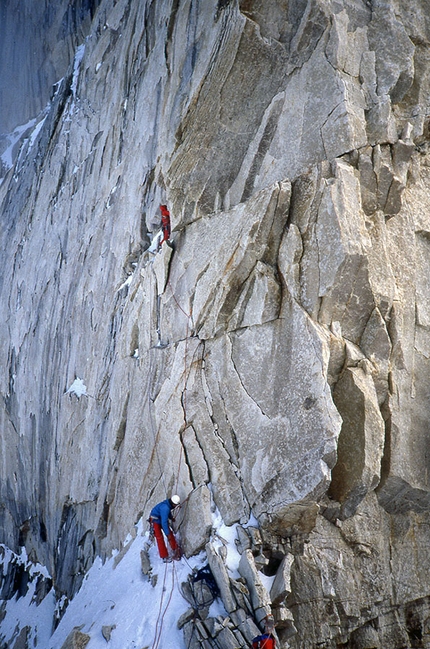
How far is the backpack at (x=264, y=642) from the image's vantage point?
10.7 m

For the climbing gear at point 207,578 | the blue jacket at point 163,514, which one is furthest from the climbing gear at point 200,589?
the blue jacket at point 163,514

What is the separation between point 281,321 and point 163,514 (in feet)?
16.9

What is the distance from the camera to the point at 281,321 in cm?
1368

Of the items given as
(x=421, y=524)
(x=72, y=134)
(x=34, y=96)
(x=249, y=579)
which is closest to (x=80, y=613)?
(x=249, y=579)

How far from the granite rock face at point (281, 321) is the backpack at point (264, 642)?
Answer: 335mm

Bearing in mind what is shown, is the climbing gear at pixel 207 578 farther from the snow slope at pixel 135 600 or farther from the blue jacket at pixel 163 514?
the blue jacket at pixel 163 514

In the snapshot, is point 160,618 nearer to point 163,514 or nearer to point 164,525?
point 164,525

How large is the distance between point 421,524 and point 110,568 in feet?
26.4

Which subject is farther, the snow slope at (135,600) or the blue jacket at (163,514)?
the blue jacket at (163,514)

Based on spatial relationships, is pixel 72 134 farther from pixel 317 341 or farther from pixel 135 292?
pixel 317 341

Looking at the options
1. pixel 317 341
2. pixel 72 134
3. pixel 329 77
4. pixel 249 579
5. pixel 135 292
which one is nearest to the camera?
pixel 249 579

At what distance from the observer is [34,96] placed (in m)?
41.9

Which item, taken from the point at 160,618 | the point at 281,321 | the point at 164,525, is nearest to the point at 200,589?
the point at 160,618

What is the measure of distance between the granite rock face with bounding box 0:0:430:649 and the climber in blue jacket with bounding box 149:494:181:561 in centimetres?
39
